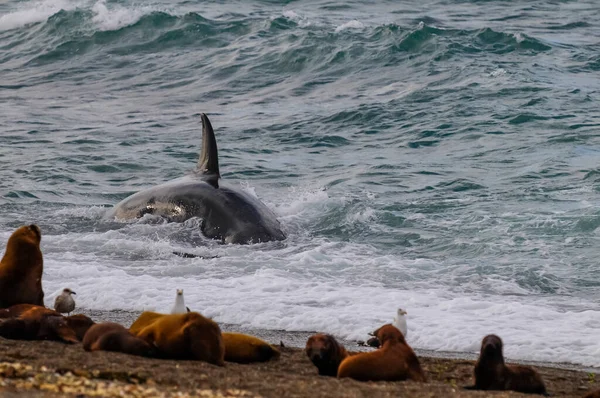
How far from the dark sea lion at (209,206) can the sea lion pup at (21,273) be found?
4616 mm

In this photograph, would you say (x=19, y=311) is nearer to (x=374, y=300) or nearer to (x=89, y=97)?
(x=374, y=300)

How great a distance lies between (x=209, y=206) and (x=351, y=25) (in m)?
18.6

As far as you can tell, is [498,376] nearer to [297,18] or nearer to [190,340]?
[190,340]

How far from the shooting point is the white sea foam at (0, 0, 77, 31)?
37.3 metres

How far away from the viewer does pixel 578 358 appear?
31.4ft

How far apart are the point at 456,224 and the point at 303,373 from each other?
7.74 meters

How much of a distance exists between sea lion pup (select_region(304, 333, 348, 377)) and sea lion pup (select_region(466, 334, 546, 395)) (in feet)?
3.17

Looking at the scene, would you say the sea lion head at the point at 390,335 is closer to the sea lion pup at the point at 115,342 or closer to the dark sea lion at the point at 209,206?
the sea lion pup at the point at 115,342

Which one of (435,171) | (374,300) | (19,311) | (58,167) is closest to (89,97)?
(58,167)

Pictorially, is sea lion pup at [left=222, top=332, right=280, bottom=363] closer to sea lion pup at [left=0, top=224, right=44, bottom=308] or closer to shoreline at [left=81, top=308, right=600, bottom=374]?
shoreline at [left=81, top=308, right=600, bottom=374]

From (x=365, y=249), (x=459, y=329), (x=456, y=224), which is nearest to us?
(x=459, y=329)

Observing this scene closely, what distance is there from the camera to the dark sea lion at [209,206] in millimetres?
13891

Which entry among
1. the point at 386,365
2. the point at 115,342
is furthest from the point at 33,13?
the point at 386,365

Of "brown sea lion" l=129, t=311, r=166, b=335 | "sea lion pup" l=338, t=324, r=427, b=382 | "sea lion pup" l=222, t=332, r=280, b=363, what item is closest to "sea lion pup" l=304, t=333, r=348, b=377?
"sea lion pup" l=338, t=324, r=427, b=382
